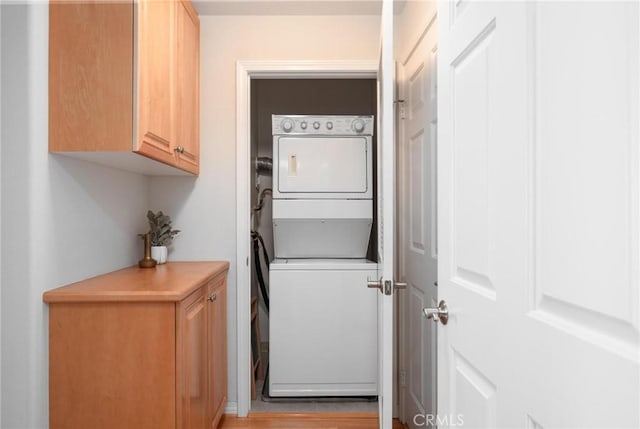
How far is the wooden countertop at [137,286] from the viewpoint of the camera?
1.42 m

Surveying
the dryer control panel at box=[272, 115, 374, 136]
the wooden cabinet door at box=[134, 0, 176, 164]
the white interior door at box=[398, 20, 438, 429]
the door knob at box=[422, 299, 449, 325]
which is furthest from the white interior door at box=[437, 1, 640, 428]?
the dryer control panel at box=[272, 115, 374, 136]

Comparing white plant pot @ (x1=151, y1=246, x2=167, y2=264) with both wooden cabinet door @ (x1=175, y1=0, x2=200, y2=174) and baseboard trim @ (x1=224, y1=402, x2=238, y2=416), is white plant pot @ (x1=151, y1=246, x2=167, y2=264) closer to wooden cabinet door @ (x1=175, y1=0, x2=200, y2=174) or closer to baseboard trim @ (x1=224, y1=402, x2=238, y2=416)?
wooden cabinet door @ (x1=175, y1=0, x2=200, y2=174)

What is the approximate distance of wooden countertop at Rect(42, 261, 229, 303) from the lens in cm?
142

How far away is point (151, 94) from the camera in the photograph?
158 cm

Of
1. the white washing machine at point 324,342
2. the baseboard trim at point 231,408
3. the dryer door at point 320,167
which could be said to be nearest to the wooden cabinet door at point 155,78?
the dryer door at point 320,167

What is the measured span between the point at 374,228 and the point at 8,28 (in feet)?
8.12

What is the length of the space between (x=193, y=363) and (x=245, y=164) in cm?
116

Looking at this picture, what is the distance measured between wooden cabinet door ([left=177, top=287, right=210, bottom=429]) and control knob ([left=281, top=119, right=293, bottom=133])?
1.23 metres

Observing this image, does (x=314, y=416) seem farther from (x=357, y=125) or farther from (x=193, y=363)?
(x=357, y=125)

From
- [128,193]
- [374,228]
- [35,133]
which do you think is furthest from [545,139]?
[374,228]

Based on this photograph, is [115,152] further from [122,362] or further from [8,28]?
[122,362]

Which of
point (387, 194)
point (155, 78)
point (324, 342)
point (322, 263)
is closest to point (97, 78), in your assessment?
point (155, 78)

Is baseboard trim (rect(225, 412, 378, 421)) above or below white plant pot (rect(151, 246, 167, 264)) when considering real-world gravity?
below

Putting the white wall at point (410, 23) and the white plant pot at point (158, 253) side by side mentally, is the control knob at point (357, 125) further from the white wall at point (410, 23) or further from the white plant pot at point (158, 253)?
the white plant pot at point (158, 253)
